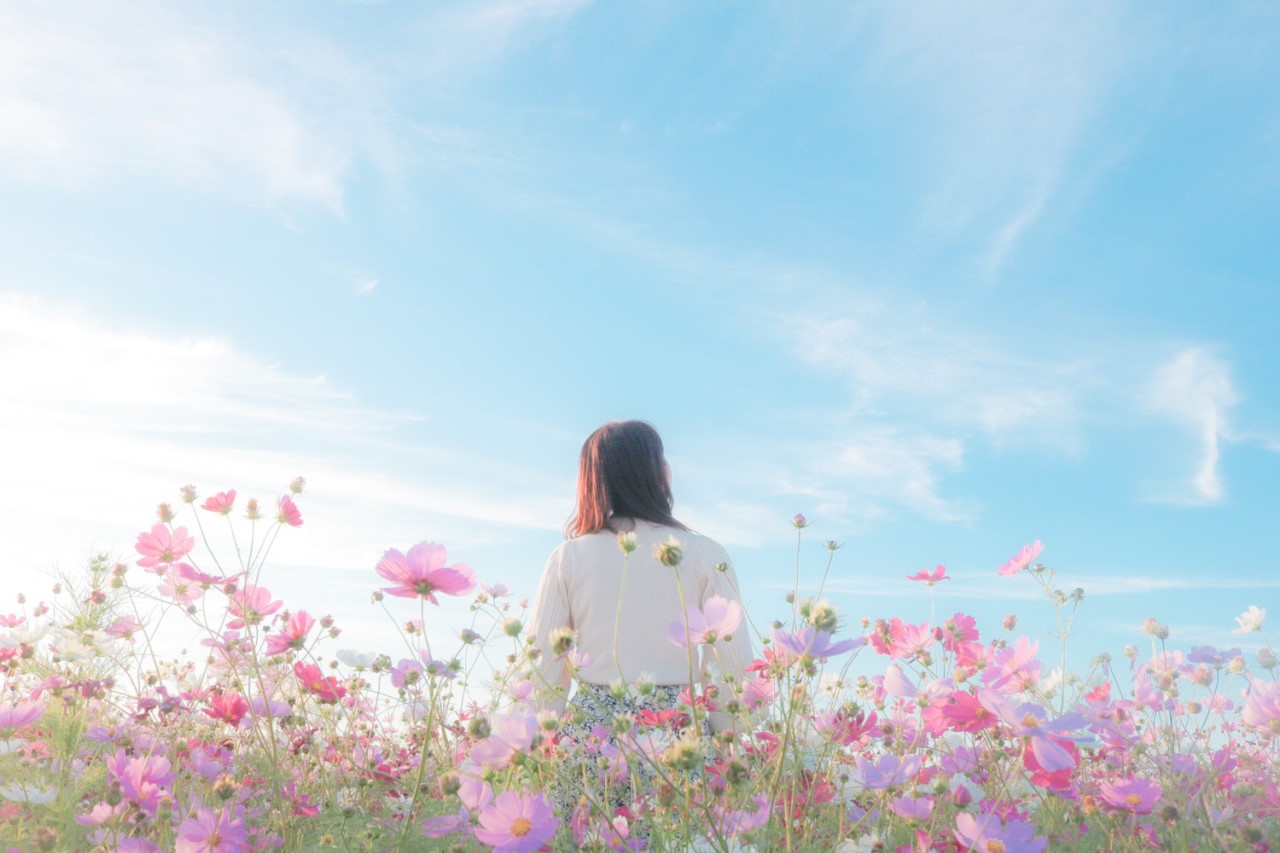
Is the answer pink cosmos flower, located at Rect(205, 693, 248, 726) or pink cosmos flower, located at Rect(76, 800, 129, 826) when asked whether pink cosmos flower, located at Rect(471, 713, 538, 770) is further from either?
pink cosmos flower, located at Rect(205, 693, 248, 726)

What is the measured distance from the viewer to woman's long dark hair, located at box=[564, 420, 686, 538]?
2723mm

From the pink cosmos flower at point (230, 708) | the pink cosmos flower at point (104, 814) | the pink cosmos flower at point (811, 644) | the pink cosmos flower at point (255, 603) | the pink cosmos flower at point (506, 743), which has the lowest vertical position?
the pink cosmos flower at point (104, 814)

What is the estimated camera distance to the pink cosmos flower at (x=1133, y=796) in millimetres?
1423

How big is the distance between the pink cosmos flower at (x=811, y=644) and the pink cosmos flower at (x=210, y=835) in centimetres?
90

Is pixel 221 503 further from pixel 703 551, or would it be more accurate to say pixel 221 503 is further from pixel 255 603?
pixel 703 551

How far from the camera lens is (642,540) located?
8.55 ft

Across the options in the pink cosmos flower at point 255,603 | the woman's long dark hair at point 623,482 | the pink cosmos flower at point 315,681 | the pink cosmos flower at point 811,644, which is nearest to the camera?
the pink cosmos flower at point 811,644

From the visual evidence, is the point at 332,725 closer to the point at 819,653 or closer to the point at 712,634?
the point at 712,634

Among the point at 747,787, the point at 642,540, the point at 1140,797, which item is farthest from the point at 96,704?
the point at 1140,797

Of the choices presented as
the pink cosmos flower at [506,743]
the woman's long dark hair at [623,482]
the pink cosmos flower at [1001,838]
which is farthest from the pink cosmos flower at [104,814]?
the woman's long dark hair at [623,482]

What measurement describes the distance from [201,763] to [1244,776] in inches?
88.1

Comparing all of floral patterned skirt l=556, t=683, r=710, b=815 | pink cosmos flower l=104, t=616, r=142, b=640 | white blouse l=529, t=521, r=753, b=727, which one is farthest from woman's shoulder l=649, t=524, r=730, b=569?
pink cosmos flower l=104, t=616, r=142, b=640

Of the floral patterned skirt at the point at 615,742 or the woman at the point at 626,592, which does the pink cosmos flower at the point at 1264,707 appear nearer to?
the floral patterned skirt at the point at 615,742

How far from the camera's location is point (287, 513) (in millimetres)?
2008
